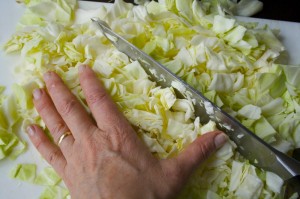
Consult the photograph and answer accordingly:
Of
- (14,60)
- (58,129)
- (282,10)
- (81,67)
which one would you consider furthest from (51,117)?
(282,10)

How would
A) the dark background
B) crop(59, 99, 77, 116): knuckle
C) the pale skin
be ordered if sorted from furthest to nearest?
the dark background, crop(59, 99, 77, 116): knuckle, the pale skin

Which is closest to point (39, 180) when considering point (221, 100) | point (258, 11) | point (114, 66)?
point (114, 66)

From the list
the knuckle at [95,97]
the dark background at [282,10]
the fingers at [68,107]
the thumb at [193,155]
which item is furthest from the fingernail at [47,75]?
the dark background at [282,10]

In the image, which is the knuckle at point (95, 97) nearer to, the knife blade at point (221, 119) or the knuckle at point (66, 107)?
the knuckle at point (66, 107)

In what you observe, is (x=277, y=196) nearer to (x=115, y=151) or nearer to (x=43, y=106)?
(x=115, y=151)

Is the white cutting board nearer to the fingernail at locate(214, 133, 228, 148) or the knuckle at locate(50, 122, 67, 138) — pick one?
the knuckle at locate(50, 122, 67, 138)

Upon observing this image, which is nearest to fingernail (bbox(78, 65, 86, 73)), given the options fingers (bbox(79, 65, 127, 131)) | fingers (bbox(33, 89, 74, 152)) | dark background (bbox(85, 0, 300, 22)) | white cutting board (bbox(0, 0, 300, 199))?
fingers (bbox(79, 65, 127, 131))
